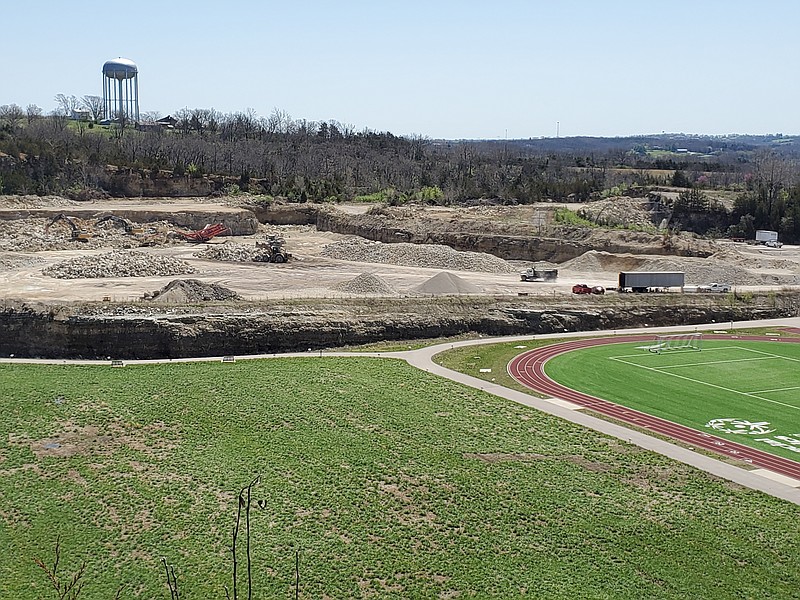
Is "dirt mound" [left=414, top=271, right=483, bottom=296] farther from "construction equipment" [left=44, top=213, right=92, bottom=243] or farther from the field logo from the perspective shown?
"construction equipment" [left=44, top=213, right=92, bottom=243]

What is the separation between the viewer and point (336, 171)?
411 feet

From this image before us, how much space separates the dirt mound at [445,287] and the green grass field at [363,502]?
20716 millimetres

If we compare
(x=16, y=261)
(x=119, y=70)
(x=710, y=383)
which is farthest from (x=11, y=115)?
(x=710, y=383)

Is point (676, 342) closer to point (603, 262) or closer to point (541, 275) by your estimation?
point (541, 275)

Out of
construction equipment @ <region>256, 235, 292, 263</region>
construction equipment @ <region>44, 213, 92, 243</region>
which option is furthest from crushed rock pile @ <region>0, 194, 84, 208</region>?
construction equipment @ <region>256, 235, 292, 263</region>

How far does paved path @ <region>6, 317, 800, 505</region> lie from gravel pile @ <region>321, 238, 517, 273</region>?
20.6 m

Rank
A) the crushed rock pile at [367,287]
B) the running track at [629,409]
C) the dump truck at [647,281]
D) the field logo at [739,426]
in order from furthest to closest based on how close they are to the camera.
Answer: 1. the crushed rock pile at [367,287]
2. the dump truck at [647,281]
3. the field logo at [739,426]
4. the running track at [629,409]

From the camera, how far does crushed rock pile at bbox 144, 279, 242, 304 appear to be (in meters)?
47.1

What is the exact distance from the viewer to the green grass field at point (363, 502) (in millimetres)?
18781

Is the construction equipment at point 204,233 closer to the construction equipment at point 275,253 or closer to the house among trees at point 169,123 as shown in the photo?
the construction equipment at point 275,253

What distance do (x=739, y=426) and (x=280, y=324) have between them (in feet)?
72.0

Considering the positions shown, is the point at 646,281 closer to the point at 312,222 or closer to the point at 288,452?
the point at 288,452

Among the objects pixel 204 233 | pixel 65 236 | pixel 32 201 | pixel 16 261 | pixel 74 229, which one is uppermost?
pixel 32 201

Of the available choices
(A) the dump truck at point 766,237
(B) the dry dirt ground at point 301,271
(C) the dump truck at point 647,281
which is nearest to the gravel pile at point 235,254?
(B) the dry dirt ground at point 301,271
